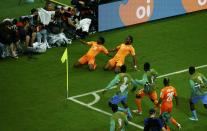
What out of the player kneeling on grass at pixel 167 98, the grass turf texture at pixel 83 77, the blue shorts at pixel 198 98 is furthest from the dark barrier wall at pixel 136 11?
the player kneeling on grass at pixel 167 98

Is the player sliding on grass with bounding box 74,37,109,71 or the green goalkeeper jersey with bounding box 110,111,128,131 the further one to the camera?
the player sliding on grass with bounding box 74,37,109,71

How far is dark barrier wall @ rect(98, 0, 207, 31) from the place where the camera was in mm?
29281

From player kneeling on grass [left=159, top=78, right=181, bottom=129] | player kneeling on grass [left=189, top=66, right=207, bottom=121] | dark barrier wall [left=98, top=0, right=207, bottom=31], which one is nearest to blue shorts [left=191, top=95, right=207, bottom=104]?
player kneeling on grass [left=189, top=66, right=207, bottom=121]

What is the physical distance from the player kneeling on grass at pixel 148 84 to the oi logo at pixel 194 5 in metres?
11.2

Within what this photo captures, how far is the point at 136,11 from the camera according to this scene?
98.2ft

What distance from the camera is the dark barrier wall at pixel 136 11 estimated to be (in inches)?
1153

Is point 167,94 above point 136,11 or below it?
below

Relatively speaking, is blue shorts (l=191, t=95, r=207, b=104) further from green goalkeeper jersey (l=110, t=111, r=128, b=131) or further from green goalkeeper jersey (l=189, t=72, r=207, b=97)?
green goalkeeper jersey (l=110, t=111, r=128, b=131)

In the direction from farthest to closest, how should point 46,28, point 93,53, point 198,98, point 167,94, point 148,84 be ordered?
point 46,28, point 93,53, point 148,84, point 198,98, point 167,94

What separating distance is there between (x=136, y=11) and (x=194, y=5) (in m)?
3.56

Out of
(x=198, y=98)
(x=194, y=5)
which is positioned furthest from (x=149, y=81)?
(x=194, y=5)

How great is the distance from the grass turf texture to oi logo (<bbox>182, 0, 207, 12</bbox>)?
30 cm

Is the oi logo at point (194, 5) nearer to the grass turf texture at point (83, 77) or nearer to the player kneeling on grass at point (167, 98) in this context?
the grass turf texture at point (83, 77)

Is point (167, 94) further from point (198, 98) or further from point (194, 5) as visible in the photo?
point (194, 5)
